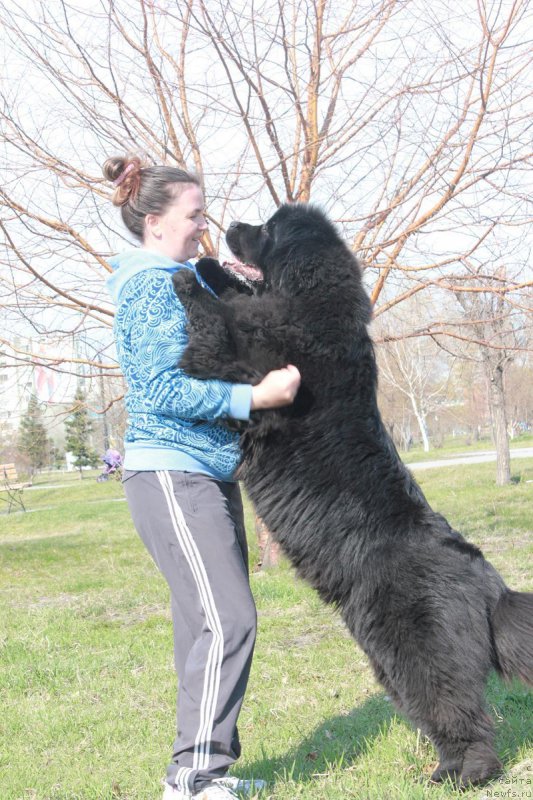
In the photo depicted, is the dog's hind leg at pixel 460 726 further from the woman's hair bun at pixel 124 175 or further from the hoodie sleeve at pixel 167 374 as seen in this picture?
the woman's hair bun at pixel 124 175

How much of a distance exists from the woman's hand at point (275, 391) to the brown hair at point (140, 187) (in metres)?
0.75

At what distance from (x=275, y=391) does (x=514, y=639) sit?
4.27ft

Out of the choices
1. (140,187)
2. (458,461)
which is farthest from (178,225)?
(458,461)

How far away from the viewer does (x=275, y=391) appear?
8.34ft

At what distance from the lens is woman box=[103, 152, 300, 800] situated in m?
2.40

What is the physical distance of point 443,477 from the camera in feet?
62.0

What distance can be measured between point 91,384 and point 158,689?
4221mm

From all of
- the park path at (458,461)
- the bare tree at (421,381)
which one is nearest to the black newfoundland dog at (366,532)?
the park path at (458,461)

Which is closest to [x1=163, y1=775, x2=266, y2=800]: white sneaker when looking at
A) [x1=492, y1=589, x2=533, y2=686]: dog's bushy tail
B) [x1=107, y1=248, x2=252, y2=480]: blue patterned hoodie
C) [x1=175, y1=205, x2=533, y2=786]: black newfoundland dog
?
[x1=175, y1=205, x2=533, y2=786]: black newfoundland dog

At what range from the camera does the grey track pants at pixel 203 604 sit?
2.38 m

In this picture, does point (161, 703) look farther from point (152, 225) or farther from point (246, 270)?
point (152, 225)

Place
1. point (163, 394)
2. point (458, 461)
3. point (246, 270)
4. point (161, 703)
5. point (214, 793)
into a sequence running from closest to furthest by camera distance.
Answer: point (214, 793) → point (163, 394) → point (246, 270) → point (161, 703) → point (458, 461)

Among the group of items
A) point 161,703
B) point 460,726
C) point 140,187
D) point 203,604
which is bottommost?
point 161,703

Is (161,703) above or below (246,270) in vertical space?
below
